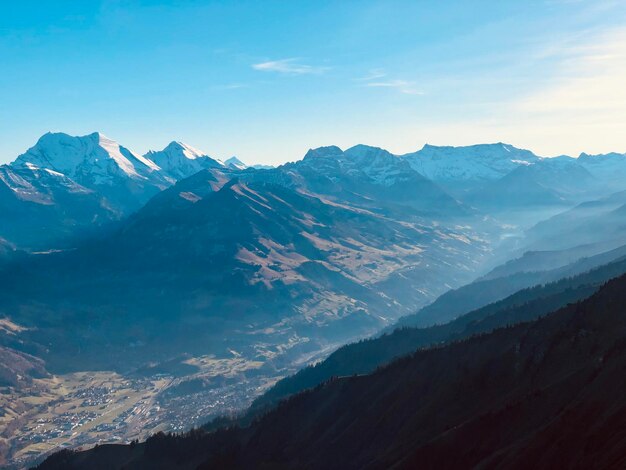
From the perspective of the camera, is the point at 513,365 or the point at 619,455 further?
the point at 513,365

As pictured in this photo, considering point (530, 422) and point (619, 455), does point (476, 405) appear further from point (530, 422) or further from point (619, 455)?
point (619, 455)

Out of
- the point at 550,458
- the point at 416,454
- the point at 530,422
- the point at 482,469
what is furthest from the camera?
the point at 416,454

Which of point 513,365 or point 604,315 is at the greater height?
point 604,315

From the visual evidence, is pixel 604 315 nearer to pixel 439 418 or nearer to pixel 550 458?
pixel 439 418

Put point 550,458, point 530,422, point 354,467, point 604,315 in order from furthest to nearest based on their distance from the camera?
point 354,467 < point 604,315 < point 530,422 < point 550,458

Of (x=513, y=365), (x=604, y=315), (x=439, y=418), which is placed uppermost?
(x=604, y=315)

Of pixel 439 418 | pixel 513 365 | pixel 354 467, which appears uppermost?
pixel 513 365

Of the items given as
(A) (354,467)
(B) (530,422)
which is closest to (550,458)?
(B) (530,422)

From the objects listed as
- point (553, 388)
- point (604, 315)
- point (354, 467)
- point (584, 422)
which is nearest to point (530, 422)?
point (553, 388)

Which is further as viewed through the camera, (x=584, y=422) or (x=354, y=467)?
(x=354, y=467)
